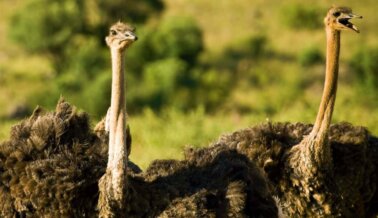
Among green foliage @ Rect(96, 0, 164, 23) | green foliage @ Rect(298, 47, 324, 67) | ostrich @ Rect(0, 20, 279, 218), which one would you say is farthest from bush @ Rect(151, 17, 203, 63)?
ostrich @ Rect(0, 20, 279, 218)

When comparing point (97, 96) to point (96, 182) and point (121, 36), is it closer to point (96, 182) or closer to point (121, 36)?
point (96, 182)

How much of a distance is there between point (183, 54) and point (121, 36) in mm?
33010

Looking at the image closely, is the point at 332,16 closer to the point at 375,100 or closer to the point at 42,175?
the point at 42,175

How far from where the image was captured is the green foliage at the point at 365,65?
106 feet

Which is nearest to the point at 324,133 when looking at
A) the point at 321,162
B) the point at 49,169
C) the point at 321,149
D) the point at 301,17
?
the point at 321,149

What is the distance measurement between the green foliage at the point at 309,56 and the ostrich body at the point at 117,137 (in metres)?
30.2

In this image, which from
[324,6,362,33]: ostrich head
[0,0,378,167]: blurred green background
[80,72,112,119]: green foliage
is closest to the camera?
[324,6,362,33]: ostrich head

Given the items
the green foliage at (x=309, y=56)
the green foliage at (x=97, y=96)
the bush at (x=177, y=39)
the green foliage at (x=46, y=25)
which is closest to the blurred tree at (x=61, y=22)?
the green foliage at (x=46, y=25)

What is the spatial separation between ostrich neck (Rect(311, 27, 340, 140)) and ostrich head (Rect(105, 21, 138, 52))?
6.48 ft

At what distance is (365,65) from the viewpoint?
33.2 meters

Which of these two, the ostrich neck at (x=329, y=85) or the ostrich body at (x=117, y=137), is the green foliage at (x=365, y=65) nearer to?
the ostrich neck at (x=329, y=85)

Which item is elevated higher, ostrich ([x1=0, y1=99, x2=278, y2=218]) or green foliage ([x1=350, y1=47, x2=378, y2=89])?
green foliage ([x1=350, y1=47, x2=378, y2=89])

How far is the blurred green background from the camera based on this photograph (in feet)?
108

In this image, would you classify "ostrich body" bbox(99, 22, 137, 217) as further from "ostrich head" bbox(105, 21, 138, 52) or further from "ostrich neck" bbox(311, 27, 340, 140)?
"ostrich neck" bbox(311, 27, 340, 140)
